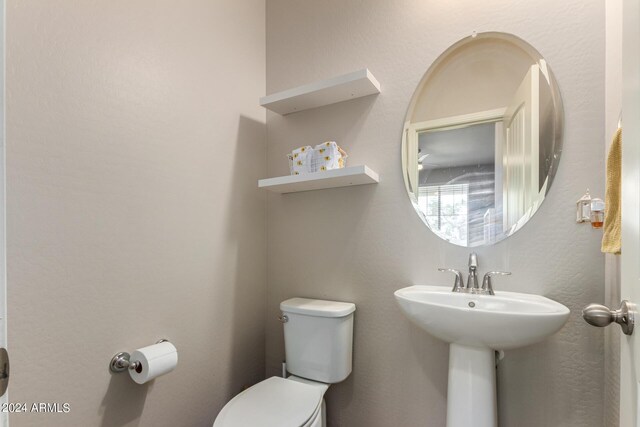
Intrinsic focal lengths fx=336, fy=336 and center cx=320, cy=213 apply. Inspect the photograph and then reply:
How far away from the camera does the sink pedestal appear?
1141 millimetres

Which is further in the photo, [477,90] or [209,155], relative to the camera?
[209,155]

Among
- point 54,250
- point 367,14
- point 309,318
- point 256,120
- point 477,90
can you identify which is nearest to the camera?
point 54,250

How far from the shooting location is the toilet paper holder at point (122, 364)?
45.0 inches

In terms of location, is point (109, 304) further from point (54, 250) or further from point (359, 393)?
point (359, 393)

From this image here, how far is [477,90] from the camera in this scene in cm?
141

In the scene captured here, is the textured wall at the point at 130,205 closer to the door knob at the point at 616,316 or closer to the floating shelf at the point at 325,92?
the floating shelf at the point at 325,92

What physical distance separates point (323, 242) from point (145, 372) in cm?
92

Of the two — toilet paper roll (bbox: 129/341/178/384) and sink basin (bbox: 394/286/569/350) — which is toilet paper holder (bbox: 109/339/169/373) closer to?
toilet paper roll (bbox: 129/341/178/384)

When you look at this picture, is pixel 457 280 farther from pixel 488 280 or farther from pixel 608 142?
pixel 608 142

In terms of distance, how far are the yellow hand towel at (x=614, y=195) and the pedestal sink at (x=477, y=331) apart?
0.26m

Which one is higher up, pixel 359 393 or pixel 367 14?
pixel 367 14

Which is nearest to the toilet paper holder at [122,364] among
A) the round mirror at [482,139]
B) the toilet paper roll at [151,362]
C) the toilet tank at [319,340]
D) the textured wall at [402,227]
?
→ the toilet paper roll at [151,362]

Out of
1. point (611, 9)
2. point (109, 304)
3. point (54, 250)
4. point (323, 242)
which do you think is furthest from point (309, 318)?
point (611, 9)

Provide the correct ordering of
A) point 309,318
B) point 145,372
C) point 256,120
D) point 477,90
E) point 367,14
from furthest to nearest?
point 256,120 < point 367,14 < point 309,318 < point 477,90 < point 145,372
